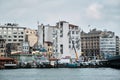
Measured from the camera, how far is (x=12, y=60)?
6791 inches

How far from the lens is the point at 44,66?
180m

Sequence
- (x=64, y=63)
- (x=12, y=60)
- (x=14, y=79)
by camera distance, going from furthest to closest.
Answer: (x=64, y=63) → (x=12, y=60) → (x=14, y=79)

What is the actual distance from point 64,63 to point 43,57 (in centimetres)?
1083

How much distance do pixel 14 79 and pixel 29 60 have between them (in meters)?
100

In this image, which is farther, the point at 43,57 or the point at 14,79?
the point at 43,57

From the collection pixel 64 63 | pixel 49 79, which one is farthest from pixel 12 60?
pixel 49 79

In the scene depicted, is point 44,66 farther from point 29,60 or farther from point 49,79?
point 49,79

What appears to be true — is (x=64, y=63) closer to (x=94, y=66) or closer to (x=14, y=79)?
(x=94, y=66)

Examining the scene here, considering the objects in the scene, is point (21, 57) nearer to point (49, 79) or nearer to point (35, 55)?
point (35, 55)

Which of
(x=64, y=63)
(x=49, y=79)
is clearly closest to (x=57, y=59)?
(x=64, y=63)

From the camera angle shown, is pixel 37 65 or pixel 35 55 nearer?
pixel 37 65

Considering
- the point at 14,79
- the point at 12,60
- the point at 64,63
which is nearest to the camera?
the point at 14,79

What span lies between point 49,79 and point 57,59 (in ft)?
312

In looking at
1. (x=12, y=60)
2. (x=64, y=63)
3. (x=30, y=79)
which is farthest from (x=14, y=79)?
(x=64, y=63)
